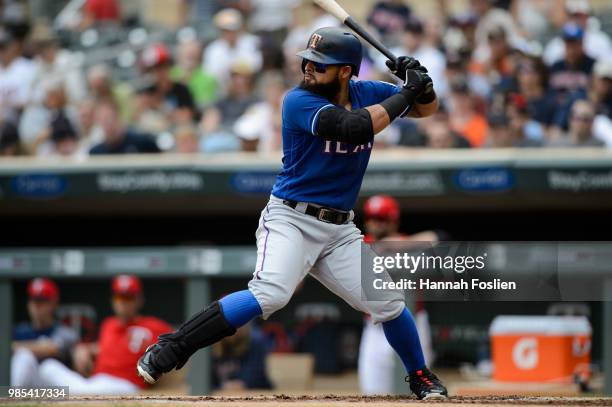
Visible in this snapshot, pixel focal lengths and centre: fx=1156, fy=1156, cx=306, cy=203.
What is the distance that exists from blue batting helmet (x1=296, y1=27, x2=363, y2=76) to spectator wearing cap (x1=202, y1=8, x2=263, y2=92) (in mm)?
5412

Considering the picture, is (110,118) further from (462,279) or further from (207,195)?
(462,279)

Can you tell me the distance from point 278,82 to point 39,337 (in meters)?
2.78

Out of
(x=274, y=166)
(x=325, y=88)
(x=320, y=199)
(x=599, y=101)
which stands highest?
(x=325, y=88)

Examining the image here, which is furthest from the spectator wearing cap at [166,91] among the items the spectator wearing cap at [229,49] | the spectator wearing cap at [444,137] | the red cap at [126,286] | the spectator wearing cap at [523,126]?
the spectator wearing cap at [523,126]

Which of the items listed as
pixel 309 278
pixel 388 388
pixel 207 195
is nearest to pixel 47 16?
pixel 207 195

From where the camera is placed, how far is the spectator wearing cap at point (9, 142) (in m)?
9.53

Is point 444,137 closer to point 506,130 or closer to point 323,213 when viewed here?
point 506,130

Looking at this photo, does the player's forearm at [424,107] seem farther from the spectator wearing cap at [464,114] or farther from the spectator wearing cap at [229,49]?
the spectator wearing cap at [229,49]

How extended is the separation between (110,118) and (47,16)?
4.00m

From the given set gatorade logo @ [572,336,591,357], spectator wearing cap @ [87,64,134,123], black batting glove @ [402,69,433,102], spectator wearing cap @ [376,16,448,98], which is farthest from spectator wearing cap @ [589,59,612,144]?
spectator wearing cap @ [87,64,134,123]

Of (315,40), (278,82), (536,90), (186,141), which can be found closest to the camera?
(315,40)

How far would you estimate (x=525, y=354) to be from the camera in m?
7.36

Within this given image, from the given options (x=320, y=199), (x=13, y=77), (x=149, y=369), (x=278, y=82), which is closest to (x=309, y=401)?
(x=149, y=369)

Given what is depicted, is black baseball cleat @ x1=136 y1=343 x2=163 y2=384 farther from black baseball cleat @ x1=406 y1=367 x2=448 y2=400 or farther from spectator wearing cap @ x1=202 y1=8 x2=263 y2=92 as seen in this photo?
spectator wearing cap @ x1=202 y1=8 x2=263 y2=92
